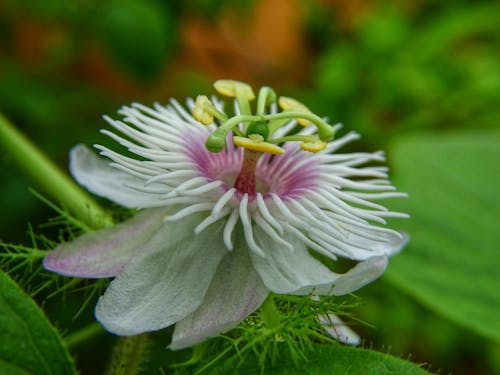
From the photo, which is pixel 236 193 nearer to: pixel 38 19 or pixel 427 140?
pixel 427 140

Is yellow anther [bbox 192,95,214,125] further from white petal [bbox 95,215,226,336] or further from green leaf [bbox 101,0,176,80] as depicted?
green leaf [bbox 101,0,176,80]

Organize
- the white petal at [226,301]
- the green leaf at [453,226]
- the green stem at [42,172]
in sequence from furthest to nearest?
the green leaf at [453,226] → the green stem at [42,172] → the white petal at [226,301]

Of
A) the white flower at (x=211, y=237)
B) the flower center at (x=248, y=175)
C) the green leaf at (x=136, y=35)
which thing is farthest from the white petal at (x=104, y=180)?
the green leaf at (x=136, y=35)

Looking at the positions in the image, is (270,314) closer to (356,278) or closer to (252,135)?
(356,278)

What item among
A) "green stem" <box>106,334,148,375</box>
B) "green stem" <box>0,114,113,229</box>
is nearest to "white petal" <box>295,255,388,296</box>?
"green stem" <box>106,334,148,375</box>

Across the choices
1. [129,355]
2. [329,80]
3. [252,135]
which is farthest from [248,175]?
[329,80]

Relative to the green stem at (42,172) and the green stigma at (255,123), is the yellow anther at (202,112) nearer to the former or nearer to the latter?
the green stigma at (255,123)
